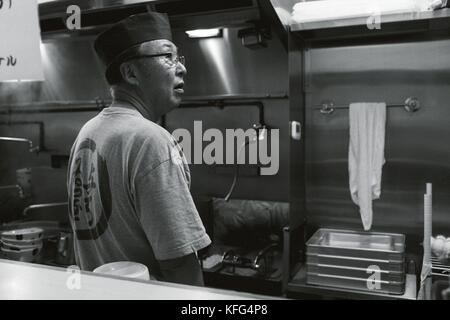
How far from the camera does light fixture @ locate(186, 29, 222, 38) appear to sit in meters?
2.95

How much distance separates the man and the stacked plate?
1.47 meters

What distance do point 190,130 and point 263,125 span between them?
1.98 ft

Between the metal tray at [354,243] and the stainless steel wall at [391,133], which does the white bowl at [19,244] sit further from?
the stainless steel wall at [391,133]

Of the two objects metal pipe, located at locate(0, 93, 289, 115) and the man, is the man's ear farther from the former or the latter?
metal pipe, located at locate(0, 93, 289, 115)

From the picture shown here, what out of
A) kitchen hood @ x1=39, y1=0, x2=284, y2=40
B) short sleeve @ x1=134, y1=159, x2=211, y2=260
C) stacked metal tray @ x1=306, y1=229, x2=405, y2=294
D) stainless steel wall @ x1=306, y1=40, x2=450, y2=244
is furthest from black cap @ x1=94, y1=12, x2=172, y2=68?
stainless steel wall @ x1=306, y1=40, x2=450, y2=244

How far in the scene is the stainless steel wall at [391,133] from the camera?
266cm

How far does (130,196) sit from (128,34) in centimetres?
55

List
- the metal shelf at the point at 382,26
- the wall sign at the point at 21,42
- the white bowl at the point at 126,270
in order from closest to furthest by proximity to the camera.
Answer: the white bowl at the point at 126,270
the wall sign at the point at 21,42
the metal shelf at the point at 382,26

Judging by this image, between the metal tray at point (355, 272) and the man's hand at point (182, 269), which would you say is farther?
the metal tray at point (355, 272)

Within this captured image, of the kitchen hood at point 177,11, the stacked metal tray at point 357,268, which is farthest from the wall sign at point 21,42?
the stacked metal tray at point 357,268

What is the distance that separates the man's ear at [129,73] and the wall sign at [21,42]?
0.53 m

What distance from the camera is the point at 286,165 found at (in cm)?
295

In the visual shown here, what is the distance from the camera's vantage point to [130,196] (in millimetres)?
1221
